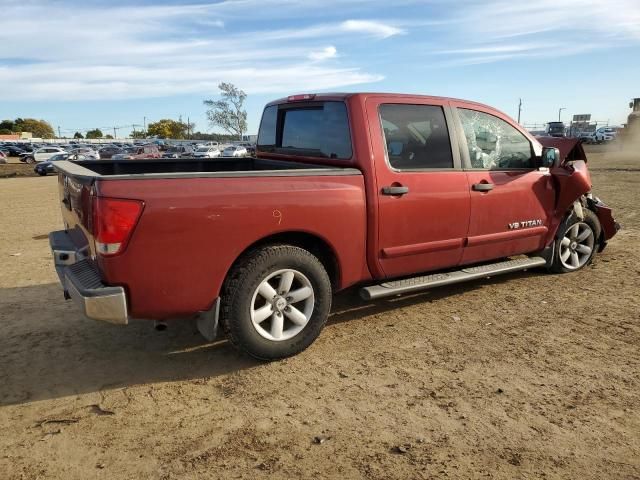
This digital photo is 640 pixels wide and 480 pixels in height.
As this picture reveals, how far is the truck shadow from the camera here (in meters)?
3.49

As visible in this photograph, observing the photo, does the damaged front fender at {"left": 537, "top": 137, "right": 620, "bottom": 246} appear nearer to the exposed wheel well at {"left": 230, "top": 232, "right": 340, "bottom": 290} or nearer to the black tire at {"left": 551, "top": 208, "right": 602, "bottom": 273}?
the black tire at {"left": 551, "top": 208, "right": 602, "bottom": 273}

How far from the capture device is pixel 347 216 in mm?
3840

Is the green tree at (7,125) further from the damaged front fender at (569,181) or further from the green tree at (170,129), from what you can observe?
the damaged front fender at (569,181)

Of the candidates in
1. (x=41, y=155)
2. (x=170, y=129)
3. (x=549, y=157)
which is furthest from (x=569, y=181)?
(x=170, y=129)

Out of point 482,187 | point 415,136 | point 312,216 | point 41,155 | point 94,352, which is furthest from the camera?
point 41,155

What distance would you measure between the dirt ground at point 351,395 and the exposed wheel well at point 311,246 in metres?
0.57

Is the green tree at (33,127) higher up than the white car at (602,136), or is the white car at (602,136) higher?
the green tree at (33,127)

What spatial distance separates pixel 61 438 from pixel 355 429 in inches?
63.5

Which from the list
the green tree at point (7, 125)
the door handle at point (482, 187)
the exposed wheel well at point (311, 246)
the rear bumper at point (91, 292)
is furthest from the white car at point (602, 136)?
the green tree at point (7, 125)

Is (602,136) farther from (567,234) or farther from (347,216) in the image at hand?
(347,216)

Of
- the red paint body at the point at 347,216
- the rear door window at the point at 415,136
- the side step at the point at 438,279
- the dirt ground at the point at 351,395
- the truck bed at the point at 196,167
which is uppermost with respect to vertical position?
the rear door window at the point at 415,136

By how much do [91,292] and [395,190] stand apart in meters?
2.29

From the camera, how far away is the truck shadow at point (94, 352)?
3.49m

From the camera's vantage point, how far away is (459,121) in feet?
15.1
